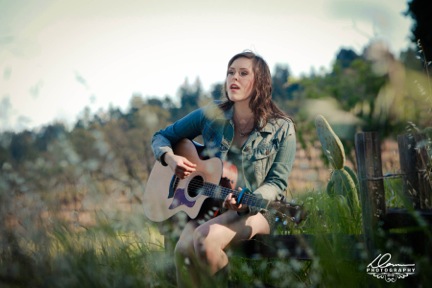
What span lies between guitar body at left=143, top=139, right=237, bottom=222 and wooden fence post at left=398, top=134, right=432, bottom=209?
42.8 inches

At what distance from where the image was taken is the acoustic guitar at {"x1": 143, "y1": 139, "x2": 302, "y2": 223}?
2988 millimetres

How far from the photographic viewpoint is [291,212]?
298cm

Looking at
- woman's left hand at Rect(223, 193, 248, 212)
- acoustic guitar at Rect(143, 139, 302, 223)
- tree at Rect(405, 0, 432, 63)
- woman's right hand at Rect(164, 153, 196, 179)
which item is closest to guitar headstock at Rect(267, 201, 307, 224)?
acoustic guitar at Rect(143, 139, 302, 223)

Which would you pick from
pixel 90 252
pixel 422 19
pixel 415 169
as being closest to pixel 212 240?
pixel 90 252

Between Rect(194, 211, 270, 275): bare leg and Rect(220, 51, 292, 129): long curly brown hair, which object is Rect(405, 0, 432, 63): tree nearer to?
Rect(220, 51, 292, 129): long curly brown hair

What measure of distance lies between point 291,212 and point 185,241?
0.70 meters

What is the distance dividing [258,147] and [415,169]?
39.2 inches

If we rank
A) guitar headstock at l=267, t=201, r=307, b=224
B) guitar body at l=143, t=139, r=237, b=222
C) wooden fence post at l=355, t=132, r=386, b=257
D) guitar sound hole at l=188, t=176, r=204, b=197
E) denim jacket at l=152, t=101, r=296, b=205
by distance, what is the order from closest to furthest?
1. wooden fence post at l=355, t=132, r=386, b=257
2. guitar headstock at l=267, t=201, r=307, b=224
3. denim jacket at l=152, t=101, r=296, b=205
4. guitar body at l=143, t=139, r=237, b=222
5. guitar sound hole at l=188, t=176, r=204, b=197

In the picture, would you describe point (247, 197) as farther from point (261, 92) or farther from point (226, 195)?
point (261, 92)

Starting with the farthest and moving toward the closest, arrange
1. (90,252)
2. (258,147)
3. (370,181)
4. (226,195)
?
1. (258,147)
2. (226,195)
3. (370,181)
4. (90,252)

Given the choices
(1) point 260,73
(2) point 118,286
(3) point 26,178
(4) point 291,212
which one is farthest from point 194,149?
(2) point 118,286

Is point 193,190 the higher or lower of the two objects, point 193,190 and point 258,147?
the lower

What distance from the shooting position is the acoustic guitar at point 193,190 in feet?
9.80

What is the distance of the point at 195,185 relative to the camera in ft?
11.9
